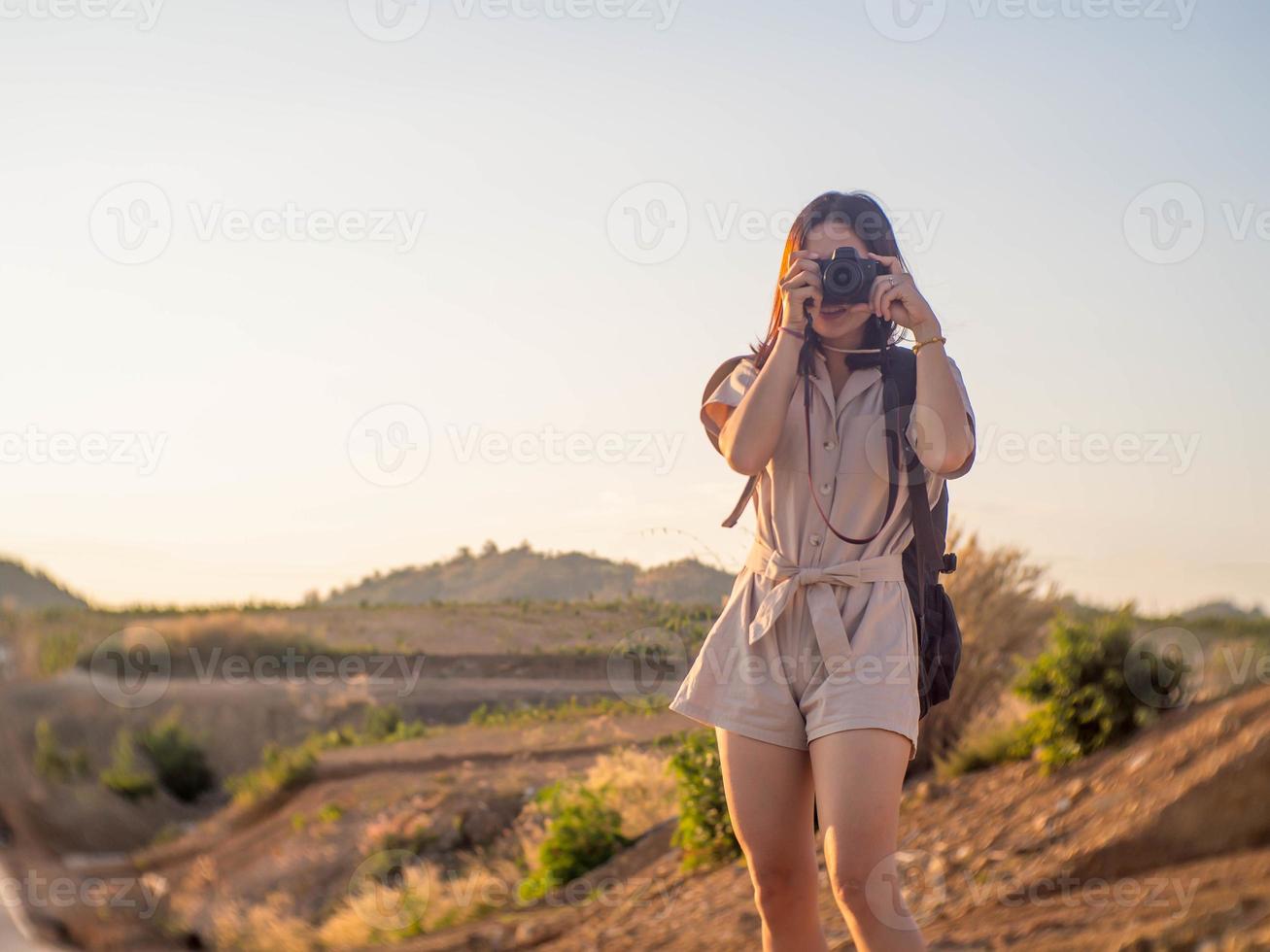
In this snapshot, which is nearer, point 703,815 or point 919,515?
point 919,515

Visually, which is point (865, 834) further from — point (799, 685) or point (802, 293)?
point (802, 293)

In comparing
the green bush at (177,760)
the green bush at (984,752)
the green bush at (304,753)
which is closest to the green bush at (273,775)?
the green bush at (304,753)

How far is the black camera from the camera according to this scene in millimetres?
2486

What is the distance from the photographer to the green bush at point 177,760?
9773 mm

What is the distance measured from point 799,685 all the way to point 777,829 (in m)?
0.29

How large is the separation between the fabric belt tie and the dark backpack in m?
0.05

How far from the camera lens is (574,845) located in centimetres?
623

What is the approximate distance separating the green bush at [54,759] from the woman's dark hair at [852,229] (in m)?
4.86

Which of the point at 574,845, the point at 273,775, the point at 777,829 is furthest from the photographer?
the point at 273,775

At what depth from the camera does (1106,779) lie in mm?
4895

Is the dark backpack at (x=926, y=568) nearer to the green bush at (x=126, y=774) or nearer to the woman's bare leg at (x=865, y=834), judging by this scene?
the woman's bare leg at (x=865, y=834)

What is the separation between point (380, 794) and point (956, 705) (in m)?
4.71

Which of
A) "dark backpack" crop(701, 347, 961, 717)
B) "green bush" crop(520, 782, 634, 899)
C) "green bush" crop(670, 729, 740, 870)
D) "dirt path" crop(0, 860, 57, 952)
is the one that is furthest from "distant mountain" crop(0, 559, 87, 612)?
"dark backpack" crop(701, 347, 961, 717)

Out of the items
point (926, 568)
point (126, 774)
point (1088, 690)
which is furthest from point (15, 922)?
point (1088, 690)
